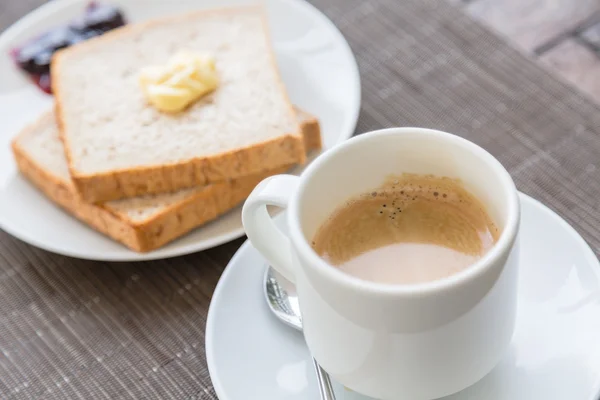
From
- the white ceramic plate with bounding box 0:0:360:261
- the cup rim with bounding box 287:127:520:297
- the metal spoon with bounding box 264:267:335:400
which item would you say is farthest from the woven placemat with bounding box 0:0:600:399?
the cup rim with bounding box 287:127:520:297

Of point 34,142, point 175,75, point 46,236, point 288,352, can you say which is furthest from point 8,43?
point 288,352

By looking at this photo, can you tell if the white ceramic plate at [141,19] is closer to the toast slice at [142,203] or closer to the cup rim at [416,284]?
the toast slice at [142,203]

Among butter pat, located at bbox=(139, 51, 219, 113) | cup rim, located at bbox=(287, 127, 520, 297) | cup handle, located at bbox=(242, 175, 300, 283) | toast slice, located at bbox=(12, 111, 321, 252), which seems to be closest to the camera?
cup rim, located at bbox=(287, 127, 520, 297)

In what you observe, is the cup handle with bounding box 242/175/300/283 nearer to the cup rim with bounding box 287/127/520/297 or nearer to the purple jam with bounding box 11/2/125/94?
the cup rim with bounding box 287/127/520/297

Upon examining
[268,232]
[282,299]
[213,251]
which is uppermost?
[268,232]

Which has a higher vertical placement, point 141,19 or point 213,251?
point 141,19

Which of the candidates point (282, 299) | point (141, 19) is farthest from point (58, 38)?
point (282, 299)

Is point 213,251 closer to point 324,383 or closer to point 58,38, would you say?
point 324,383
